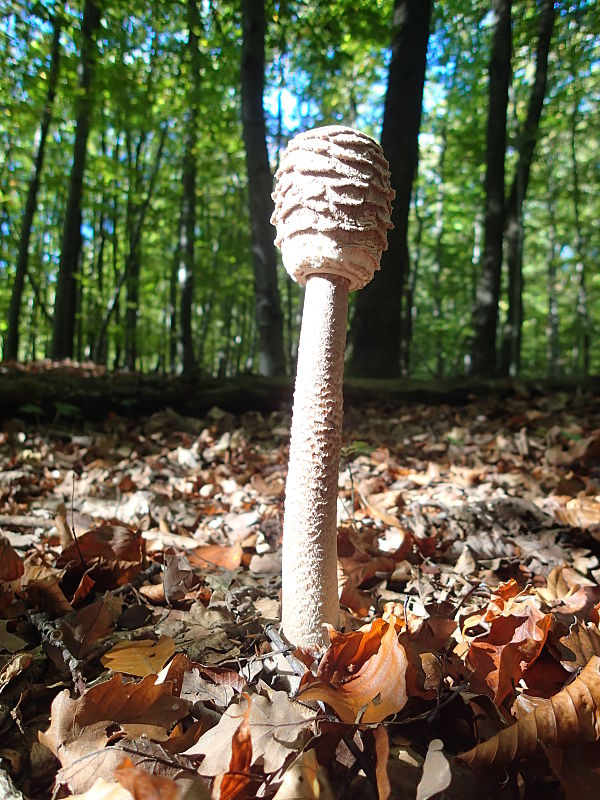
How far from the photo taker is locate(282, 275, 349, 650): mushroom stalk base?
170cm

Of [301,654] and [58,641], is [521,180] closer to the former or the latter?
[301,654]

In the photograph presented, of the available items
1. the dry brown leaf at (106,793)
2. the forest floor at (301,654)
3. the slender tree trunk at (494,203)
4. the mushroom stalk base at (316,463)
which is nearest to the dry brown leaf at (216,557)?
the forest floor at (301,654)

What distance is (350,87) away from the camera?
13922 mm

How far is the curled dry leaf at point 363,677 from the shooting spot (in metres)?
1.35

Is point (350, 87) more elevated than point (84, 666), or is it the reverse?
point (350, 87)

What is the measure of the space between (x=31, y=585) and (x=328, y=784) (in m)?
1.45

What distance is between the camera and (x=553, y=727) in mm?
1265

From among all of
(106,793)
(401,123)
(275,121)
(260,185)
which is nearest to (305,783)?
(106,793)

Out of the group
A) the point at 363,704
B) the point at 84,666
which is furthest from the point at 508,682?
the point at 84,666

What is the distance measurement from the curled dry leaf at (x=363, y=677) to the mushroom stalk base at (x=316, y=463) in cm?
17

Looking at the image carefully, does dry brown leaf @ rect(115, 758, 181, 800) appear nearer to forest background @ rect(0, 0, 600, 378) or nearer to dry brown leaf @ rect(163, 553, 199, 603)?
dry brown leaf @ rect(163, 553, 199, 603)

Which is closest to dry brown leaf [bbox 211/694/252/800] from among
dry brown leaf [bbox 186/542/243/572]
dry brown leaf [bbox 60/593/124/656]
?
dry brown leaf [bbox 60/593/124/656]

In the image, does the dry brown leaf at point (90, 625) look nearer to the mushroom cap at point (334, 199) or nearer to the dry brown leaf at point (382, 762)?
the dry brown leaf at point (382, 762)

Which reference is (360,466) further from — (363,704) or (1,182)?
(1,182)
